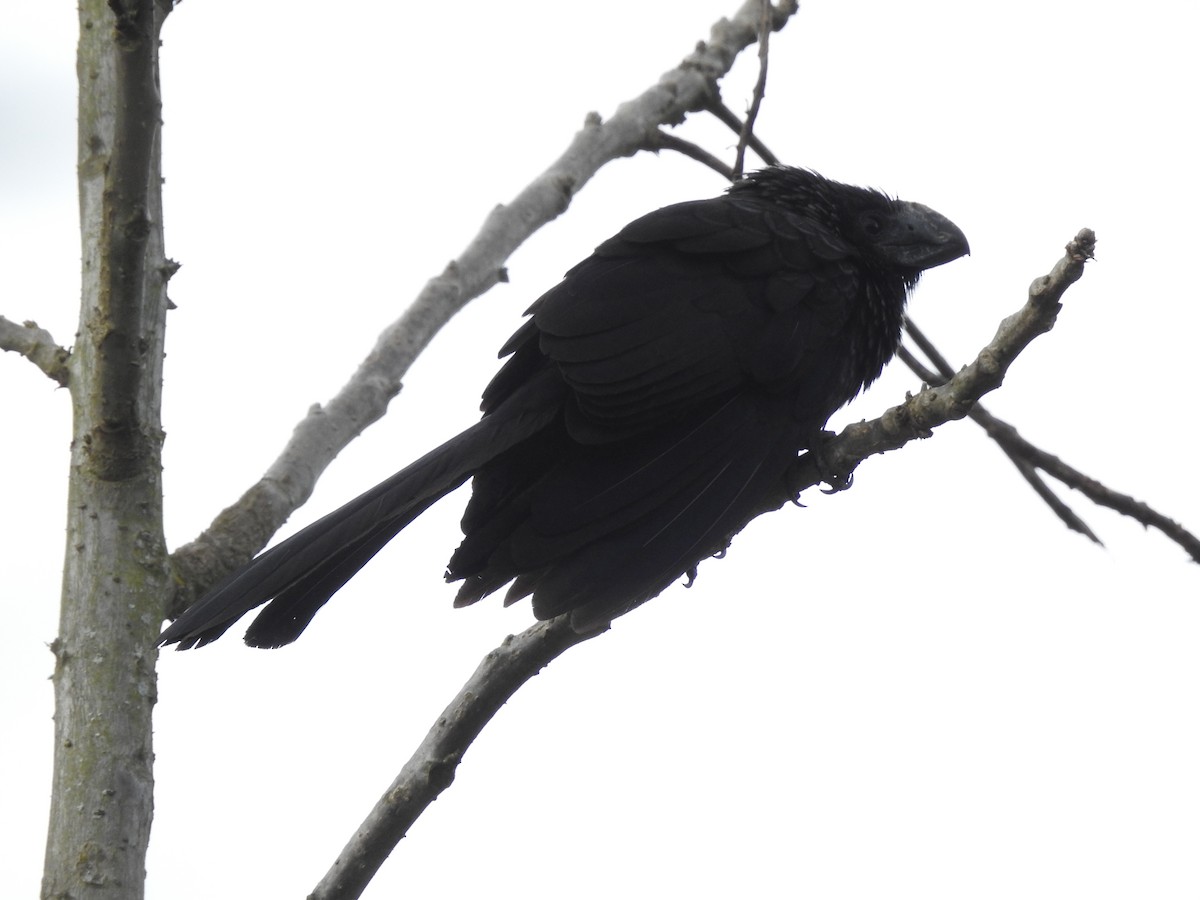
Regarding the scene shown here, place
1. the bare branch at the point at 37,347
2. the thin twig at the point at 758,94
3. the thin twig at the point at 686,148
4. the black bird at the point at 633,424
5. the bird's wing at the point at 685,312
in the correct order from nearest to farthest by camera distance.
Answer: the bare branch at the point at 37,347 → the black bird at the point at 633,424 → the bird's wing at the point at 685,312 → the thin twig at the point at 758,94 → the thin twig at the point at 686,148

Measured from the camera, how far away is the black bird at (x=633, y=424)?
9.59 ft

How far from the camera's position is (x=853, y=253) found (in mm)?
3889

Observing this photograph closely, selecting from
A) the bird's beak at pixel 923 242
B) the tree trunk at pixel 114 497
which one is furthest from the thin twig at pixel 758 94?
the tree trunk at pixel 114 497

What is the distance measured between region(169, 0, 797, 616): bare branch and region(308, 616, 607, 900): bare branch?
0.62 metres

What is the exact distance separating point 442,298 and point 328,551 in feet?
3.59

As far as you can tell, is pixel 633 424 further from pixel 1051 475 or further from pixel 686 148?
pixel 686 148

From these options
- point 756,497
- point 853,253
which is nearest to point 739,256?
point 853,253

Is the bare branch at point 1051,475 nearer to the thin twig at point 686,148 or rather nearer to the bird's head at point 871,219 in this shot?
the bird's head at point 871,219

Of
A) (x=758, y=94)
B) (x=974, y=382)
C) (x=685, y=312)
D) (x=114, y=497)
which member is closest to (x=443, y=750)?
(x=114, y=497)

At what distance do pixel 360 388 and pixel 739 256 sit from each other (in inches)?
45.7

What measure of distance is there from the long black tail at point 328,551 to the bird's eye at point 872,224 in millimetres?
1555

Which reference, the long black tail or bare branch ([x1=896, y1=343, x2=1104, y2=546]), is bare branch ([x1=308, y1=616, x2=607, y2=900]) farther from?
bare branch ([x1=896, y1=343, x2=1104, y2=546])

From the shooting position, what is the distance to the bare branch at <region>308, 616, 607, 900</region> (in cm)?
246

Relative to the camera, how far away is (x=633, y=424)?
3260 mm
